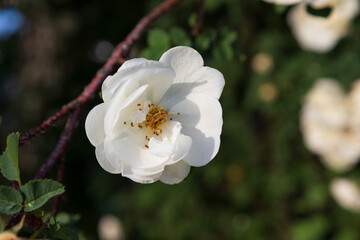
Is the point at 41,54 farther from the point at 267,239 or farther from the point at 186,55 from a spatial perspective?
the point at 186,55

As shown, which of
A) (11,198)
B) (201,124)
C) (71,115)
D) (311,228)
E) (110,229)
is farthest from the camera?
(110,229)

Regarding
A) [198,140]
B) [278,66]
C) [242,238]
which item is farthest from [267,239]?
[198,140]

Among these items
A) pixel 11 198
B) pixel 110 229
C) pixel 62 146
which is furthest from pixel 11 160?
pixel 110 229

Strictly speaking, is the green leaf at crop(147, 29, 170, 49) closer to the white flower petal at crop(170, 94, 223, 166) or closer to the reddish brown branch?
the reddish brown branch

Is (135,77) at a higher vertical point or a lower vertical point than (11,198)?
higher

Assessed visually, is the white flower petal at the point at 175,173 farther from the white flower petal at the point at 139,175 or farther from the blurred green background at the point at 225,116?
the blurred green background at the point at 225,116

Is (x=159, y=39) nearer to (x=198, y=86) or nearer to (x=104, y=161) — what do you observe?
(x=198, y=86)

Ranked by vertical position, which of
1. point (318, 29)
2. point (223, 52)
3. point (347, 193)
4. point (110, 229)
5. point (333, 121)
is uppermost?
point (223, 52)
